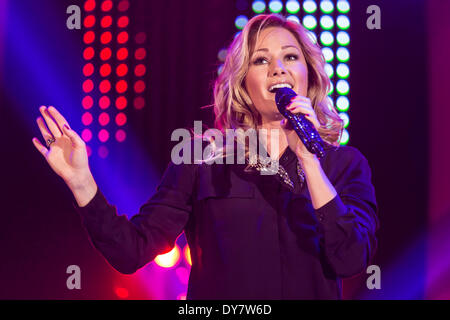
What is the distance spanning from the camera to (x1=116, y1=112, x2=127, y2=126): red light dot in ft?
8.29

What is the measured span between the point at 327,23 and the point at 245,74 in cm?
97

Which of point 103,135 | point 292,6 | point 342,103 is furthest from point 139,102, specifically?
point 342,103

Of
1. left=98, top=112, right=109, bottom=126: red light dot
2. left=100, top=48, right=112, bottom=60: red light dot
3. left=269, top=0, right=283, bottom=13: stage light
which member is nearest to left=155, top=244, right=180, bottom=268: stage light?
left=98, top=112, right=109, bottom=126: red light dot

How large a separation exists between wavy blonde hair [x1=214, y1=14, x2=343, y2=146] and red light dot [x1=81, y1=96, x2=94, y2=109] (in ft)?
3.41

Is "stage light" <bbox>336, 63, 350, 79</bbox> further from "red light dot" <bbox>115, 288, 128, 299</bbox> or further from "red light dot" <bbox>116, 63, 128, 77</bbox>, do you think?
"red light dot" <bbox>115, 288, 128, 299</bbox>

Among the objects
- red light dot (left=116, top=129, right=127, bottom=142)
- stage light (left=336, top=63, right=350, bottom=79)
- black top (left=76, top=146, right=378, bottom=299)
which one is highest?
stage light (left=336, top=63, right=350, bottom=79)

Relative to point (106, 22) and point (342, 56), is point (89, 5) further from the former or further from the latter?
point (342, 56)

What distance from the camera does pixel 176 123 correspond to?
8.26 feet

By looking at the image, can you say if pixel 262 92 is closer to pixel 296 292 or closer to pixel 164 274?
pixel 296 292

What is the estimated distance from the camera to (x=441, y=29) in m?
2.37

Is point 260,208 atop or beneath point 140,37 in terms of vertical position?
beneath

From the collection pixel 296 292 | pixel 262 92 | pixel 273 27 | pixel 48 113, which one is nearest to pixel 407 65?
pixel 273 27

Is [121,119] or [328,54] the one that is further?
[121,119]

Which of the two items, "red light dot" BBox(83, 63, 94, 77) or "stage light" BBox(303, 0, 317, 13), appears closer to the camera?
"stage light" BBox(303, 0, 317, 13)
